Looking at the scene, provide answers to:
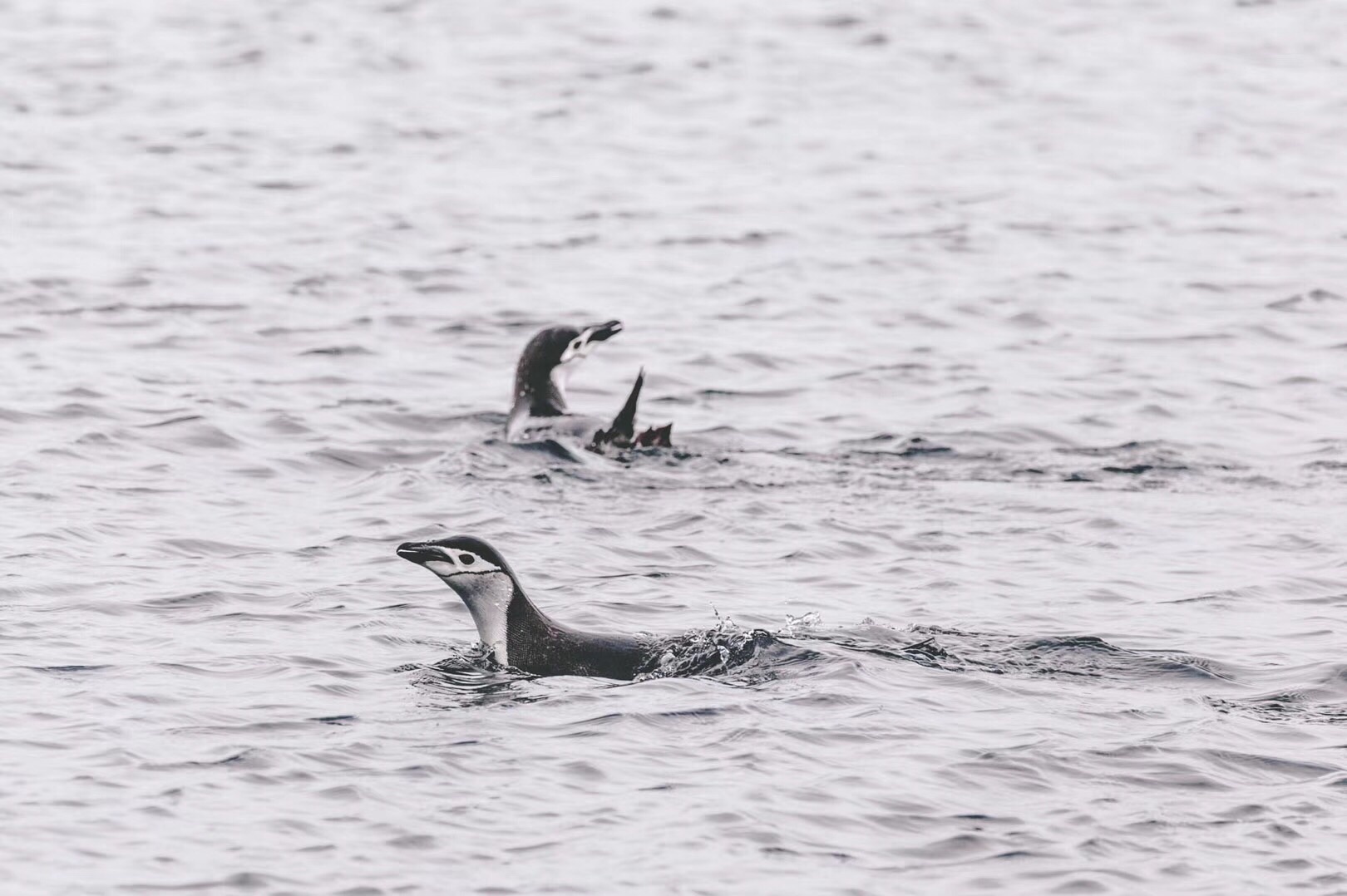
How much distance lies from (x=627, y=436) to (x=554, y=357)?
4.95 feet

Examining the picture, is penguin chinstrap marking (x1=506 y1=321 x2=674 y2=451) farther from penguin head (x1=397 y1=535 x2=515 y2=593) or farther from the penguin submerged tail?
penguin head (x1=397 y1=535 x2=515 y2=593)

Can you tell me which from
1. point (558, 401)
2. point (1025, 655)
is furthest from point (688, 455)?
point (1025, 655)

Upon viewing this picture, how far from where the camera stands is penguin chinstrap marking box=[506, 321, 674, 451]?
17156 millimetres

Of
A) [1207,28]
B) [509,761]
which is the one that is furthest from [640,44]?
[509,761]

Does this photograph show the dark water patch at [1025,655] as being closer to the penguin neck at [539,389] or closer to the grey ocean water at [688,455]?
the grey ocean water at [688,455]

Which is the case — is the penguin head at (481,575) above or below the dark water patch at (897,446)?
above

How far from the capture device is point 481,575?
1240 centimetres

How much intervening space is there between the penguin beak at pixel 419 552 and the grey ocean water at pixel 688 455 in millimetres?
618

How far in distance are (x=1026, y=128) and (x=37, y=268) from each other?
14.1 metres

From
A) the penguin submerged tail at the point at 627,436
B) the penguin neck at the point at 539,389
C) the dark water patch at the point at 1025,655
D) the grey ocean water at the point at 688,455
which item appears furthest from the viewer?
the penguin neck at the point at 539,389

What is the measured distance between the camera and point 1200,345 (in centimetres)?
2136

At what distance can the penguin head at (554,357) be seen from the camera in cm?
1819

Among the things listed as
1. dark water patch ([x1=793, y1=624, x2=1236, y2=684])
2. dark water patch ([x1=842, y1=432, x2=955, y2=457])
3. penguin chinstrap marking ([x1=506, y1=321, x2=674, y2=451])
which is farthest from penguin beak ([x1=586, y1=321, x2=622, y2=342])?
dark water patch ([x1=793, y1=624, x2=1236, y2=684])

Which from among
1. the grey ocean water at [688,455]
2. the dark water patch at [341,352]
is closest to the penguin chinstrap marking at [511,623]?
the grey ocean water at [688,455]
